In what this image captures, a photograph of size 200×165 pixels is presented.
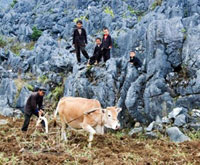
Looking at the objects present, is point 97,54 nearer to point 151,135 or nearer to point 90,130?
point 151,135

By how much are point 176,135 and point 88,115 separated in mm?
3537

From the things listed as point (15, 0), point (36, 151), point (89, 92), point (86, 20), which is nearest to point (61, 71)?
point (89, 92)

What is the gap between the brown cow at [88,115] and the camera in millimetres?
9078

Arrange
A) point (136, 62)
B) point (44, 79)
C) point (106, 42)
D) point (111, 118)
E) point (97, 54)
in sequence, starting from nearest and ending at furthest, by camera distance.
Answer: point (111, 118) < point (136, 62) < point (106, 42) < point (97, 54) < point (44, 79)

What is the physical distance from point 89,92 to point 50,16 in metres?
33.6

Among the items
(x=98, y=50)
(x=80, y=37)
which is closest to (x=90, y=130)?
(x=98, y=50)

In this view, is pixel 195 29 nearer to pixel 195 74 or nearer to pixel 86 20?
pixel 195 74

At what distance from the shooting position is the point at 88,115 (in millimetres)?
9336

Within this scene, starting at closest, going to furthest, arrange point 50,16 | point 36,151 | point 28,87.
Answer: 1. point 36,151
2. point 28,87
3. point 50,16

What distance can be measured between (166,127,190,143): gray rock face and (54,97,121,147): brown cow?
102 inches

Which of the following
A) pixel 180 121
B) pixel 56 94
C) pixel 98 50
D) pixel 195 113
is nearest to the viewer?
pixel 180 121

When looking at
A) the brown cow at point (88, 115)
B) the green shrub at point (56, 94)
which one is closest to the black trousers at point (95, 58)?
the green shrub at point (56, 94)

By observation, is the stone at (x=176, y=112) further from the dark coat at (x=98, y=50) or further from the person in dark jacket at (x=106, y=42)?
the dark coat at (x=98, y=50)

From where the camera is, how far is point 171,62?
1362cm
